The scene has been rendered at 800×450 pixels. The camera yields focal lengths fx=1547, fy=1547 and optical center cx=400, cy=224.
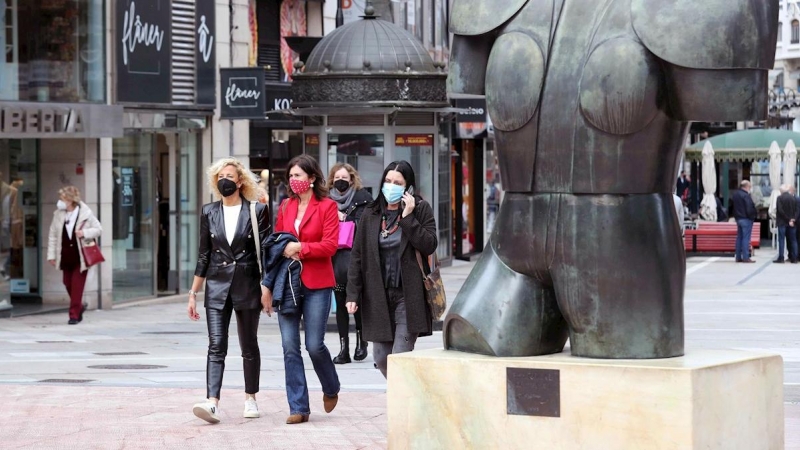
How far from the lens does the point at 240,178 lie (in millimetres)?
10430

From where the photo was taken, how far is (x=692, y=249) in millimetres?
34625

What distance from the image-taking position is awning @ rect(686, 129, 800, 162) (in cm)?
3912

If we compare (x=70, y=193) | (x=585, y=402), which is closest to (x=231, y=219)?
(x=585, y=402)

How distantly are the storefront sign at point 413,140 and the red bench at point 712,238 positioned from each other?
17.2 m

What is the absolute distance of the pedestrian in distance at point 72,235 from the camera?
18.6m

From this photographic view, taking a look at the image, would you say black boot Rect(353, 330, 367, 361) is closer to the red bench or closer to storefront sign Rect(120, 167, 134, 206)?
storefront sign Rect(120, 167, 134, 206)

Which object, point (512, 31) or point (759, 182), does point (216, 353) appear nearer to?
point (512, 31)

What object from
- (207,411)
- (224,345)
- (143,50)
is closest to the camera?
(207,411)

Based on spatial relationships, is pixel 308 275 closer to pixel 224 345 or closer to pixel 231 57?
pixel 224 345

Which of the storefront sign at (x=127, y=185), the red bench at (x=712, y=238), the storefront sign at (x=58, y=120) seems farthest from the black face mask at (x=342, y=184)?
the red bench at (x=712, y=238)

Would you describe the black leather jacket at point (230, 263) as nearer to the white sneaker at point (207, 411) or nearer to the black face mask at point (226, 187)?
the black face mask at point (226, 187)

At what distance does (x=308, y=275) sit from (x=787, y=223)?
2340 cm

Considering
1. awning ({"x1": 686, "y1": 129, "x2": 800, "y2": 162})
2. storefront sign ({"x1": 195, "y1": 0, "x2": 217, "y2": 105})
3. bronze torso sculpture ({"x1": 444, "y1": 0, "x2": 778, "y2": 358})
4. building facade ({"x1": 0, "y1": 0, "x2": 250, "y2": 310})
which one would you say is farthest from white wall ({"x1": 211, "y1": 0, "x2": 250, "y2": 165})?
awning ({"x1": 686, "y1": 129, "x2": 800, "y2": 162})

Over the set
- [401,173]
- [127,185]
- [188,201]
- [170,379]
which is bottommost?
[170,379]
